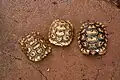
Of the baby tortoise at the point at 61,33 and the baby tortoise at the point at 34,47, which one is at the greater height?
the baby tortoise at the point at 61,33

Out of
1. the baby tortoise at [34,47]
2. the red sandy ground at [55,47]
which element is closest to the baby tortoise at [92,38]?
the red sandy ground at [55,47]

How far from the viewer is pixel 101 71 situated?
122 centimetres

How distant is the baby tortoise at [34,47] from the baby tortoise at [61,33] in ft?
0.13

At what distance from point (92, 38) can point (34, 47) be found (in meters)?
0.25

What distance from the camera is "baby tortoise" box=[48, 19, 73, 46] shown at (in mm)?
1251

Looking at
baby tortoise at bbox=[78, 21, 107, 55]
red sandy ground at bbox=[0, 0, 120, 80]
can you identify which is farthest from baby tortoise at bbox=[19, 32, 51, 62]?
baby tortoise at bbox=[78, 21, 107, 55]

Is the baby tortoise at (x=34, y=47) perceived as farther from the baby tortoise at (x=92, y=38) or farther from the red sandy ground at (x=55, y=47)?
the baby tortoise at (x=92, y=38)

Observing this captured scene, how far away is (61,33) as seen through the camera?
1.26m

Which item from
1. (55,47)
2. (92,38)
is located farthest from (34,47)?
(92,38)

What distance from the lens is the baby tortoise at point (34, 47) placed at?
1.23 m

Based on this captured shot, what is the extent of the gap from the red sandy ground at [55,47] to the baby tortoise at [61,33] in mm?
24

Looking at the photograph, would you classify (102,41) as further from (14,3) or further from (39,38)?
(14,3)

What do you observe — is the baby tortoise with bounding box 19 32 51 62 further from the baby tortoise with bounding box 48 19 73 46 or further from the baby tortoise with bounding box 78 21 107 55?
the baby tortoise with bounding box 78 21 107 55

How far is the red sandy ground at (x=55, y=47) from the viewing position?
4.03 ft
